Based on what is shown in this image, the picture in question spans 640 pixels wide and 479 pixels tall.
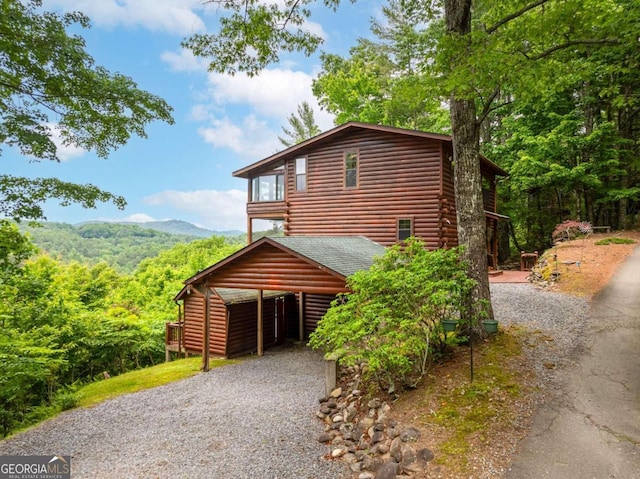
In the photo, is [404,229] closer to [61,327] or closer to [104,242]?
[61,327]

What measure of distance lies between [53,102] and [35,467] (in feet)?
25.0

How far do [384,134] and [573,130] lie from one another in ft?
43.1

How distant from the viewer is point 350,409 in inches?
243

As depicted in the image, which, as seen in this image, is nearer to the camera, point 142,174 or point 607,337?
point 607,337

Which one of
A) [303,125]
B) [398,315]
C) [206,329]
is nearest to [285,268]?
[206,329]

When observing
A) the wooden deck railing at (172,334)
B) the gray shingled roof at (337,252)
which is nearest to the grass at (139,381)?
the wooden deck railing at (172,334)

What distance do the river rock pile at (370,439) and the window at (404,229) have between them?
26.0ft

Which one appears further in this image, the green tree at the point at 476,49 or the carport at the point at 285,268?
the carport at the point at 285,268

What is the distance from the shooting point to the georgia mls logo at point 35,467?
5758 millimetres

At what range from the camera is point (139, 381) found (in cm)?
1114

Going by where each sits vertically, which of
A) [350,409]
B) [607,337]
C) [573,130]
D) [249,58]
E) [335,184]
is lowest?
[350,409]

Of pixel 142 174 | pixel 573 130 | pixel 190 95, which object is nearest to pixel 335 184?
pixel 573 130

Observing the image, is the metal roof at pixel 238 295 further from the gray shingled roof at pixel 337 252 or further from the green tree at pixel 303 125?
the green tree at pixel 303 125

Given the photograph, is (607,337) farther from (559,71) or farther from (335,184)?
(335,184)
